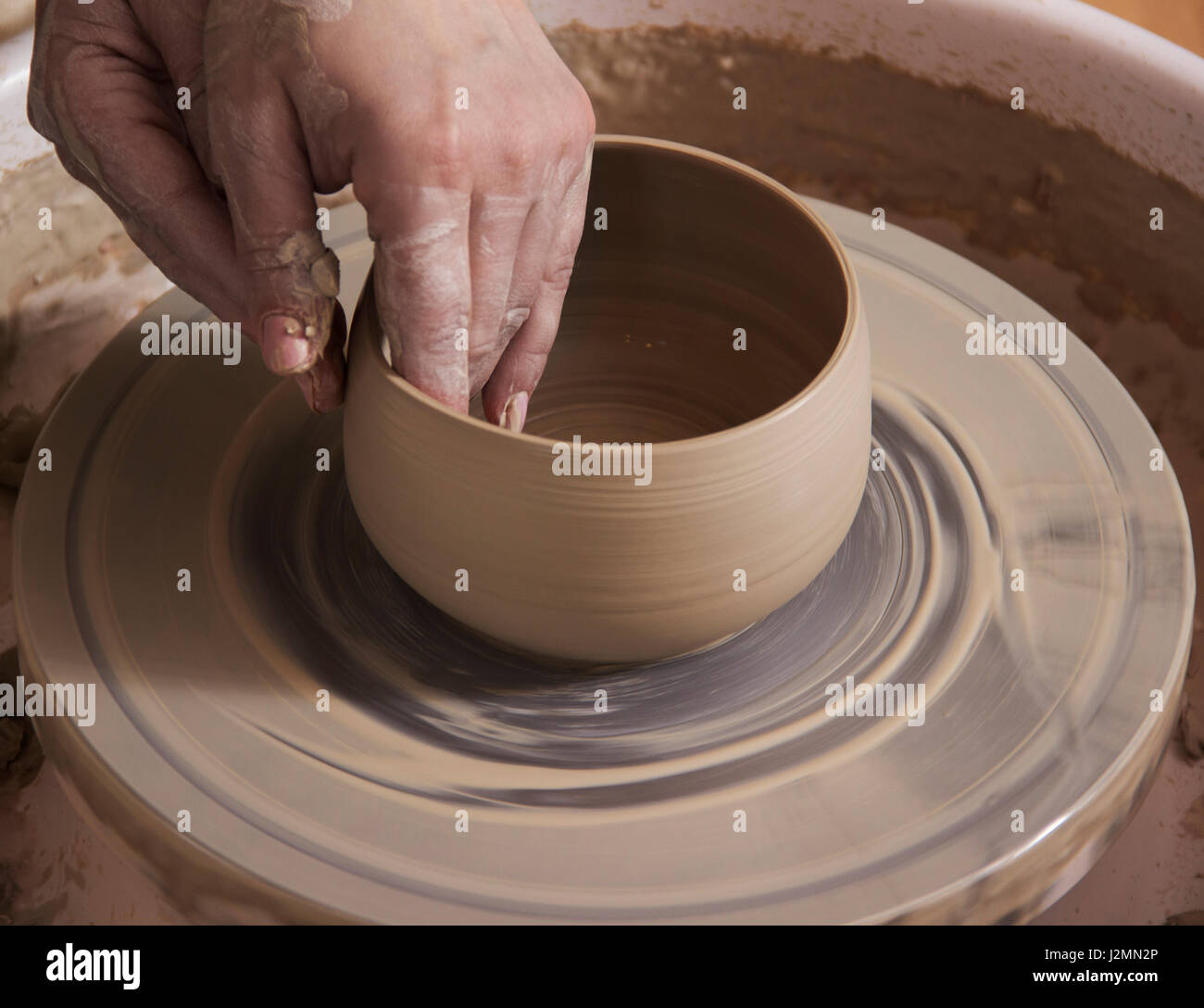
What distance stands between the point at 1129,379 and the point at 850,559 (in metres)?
0.67

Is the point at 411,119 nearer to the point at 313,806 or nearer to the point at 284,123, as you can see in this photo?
the point at 284,123

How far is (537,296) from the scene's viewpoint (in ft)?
2.99

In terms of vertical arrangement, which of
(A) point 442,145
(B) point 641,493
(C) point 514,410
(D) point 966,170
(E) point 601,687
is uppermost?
(D) point 966,170

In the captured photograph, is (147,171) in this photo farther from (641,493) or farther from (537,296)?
(641,493)

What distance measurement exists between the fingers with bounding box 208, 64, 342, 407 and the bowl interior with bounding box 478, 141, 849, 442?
32cm

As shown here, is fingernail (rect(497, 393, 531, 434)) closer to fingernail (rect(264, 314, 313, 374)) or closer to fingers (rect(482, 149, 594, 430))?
fingers (rect(482, 149, 594, 430))

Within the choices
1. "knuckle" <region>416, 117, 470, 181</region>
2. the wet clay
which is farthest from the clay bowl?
the wet clay

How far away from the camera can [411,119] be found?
79 cm

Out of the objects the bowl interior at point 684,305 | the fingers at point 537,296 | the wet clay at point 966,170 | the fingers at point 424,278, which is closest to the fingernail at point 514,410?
the fingers at point 537,296

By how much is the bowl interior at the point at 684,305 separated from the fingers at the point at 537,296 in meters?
0.17

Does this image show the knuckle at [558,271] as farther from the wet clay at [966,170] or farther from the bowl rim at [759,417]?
the wet clay at [966,170]

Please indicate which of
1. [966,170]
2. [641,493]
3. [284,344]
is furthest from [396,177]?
[966,170]

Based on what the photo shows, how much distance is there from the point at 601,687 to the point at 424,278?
34 centimetres

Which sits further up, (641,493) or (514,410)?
(514,410)
